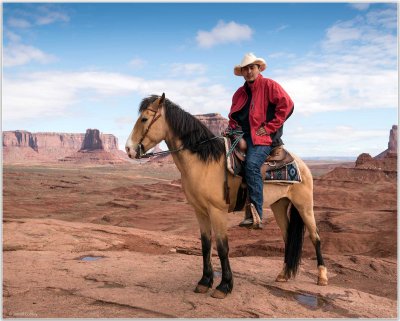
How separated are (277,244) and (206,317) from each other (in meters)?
7.36

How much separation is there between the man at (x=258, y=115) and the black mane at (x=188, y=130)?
0.55 m

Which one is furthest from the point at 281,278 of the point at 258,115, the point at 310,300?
the point at 258,115

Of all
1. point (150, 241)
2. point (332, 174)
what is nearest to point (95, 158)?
point (332, 174)

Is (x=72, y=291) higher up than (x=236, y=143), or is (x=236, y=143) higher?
(x=236, y=143)

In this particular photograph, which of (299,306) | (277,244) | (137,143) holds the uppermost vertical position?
(137,143)

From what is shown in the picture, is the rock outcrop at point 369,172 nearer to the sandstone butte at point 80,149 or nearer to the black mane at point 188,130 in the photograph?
the black mane at point 188,130

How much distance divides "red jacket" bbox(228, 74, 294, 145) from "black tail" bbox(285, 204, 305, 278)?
1718mm

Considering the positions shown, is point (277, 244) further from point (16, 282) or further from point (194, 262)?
point (16, 282)

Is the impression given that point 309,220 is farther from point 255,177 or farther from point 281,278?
point 255,177

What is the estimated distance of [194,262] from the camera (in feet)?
24.6

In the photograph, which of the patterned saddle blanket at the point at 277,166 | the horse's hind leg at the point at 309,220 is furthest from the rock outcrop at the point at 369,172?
the patterned saddle blanket at the point at 277,166

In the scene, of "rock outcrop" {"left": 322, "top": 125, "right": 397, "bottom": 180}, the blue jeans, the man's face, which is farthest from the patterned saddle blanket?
"rock outcrop" {"left": 322, "top": 125, "right": 397, "bottom": 180}

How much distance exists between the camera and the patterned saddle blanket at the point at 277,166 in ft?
17.7

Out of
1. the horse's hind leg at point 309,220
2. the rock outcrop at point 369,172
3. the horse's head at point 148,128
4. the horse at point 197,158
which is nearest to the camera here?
the horse's head at point 148,128
